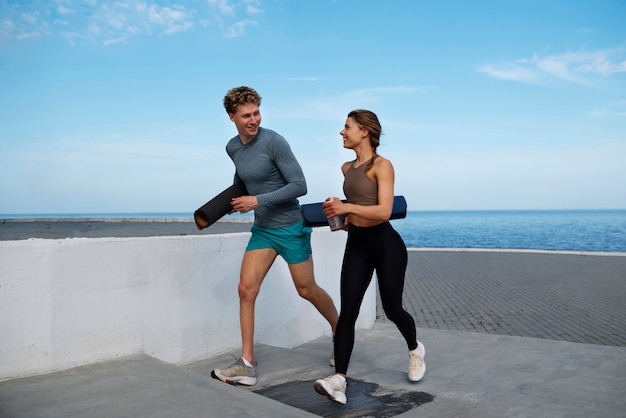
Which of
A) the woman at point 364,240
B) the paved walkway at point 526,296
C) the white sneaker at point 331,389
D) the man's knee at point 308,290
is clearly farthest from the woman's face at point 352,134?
the paved walkway at point 526,296

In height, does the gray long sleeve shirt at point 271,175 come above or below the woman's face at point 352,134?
below

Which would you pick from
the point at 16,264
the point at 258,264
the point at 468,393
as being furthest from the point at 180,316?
the point at 468,393

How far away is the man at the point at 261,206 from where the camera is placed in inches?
171

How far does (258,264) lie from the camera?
4496 mm

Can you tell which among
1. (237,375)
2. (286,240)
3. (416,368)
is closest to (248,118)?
(286,240)

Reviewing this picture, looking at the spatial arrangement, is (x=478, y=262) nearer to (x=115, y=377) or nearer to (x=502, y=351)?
(x=502, y=351)

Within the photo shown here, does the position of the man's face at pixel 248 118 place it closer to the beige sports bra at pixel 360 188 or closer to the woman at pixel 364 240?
the woman at pixel 364 240

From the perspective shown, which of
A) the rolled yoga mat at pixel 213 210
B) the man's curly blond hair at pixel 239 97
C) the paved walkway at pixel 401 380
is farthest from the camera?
Result: the man's curly blond hair at pixel 239 97

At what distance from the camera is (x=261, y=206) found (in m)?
4.49

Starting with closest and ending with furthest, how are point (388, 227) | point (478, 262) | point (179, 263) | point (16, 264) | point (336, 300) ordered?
point (16, 264) → point (388, 227) → point (179, 263) → point (336, 300) → point (478, 262)

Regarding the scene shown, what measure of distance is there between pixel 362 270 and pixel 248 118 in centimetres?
137

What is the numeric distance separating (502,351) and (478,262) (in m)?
11.2

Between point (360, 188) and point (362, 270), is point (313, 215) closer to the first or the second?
point (360, 188)

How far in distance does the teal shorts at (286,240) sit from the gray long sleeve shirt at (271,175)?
46 millimetres
